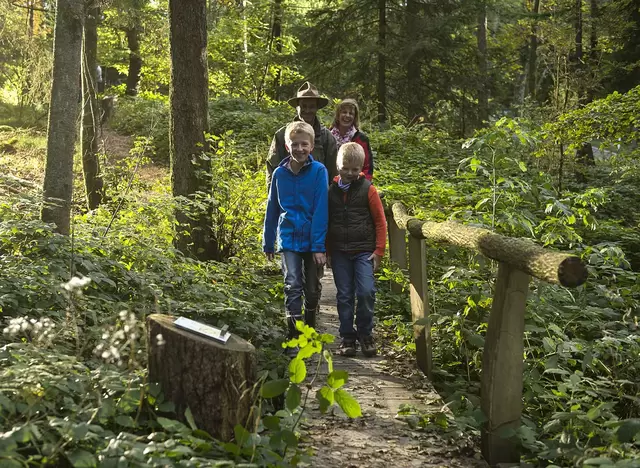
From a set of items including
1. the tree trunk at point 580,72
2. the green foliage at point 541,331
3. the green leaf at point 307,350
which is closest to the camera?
the green leaf at point 307,350

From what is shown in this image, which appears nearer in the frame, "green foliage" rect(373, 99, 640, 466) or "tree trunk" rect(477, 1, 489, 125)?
"green foliage" rect(373, 99, 640, 466)

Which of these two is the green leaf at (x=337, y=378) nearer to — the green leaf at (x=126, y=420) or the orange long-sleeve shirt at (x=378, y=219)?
the green leaf at (x=126, y=420)

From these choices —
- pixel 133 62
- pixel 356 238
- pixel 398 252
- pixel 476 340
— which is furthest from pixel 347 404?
pixel 133 62

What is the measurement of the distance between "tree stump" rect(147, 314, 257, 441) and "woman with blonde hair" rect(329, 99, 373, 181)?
4490mm

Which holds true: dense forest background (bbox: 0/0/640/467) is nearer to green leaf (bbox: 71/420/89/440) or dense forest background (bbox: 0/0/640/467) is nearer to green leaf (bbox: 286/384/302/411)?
green leaf (bbox: 71/420/89/440)

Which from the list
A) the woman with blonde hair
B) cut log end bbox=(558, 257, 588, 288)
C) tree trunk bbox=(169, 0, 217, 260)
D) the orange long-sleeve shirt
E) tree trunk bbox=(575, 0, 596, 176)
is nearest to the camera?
cut log end bbox=(558, 257, 588, 288)

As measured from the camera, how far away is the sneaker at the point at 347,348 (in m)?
5.95

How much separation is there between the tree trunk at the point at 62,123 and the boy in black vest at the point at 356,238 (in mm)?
3150

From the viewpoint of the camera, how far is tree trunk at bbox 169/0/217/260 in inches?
330

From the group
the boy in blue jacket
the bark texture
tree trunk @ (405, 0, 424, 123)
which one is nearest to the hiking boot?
the boy in blue jacket

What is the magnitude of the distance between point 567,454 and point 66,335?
119 inches

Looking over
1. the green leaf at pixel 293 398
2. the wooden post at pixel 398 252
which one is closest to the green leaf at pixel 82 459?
the green leaf at pixel 293 398

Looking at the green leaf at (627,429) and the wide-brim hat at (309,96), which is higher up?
the wide-brim hat at (309,96)

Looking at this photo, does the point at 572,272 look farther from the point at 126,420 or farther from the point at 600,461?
the point at 126,420
